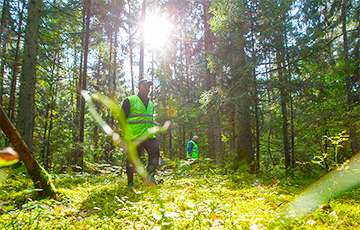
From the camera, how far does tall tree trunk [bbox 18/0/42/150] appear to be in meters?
5.86

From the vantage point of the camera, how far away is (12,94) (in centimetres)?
815

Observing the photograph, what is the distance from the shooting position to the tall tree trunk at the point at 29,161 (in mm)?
2244

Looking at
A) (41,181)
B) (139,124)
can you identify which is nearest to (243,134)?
(139,124)

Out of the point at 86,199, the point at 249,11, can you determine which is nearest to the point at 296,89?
the point at 249,11

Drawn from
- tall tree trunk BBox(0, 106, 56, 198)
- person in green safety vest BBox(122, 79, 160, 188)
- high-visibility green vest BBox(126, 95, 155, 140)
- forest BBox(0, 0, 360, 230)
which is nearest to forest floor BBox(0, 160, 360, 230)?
forest BBox(0, 0, 360, 230)

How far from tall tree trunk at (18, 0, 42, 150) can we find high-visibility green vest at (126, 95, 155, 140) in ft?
12.4

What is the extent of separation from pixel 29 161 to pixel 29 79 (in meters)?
4.67

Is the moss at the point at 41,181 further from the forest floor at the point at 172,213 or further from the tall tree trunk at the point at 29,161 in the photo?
the forest floor at the point at 172,213

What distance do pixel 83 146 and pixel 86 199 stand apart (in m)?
4.57

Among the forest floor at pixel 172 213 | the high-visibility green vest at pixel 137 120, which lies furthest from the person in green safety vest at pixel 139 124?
the forest floor at pixel 172 213

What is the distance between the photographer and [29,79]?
6.09m

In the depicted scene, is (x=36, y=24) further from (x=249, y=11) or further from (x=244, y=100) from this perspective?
(x=244, y=100)

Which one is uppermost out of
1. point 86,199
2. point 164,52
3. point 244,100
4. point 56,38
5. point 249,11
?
point 164,52

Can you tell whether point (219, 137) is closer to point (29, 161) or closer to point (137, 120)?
point (137, 120)
